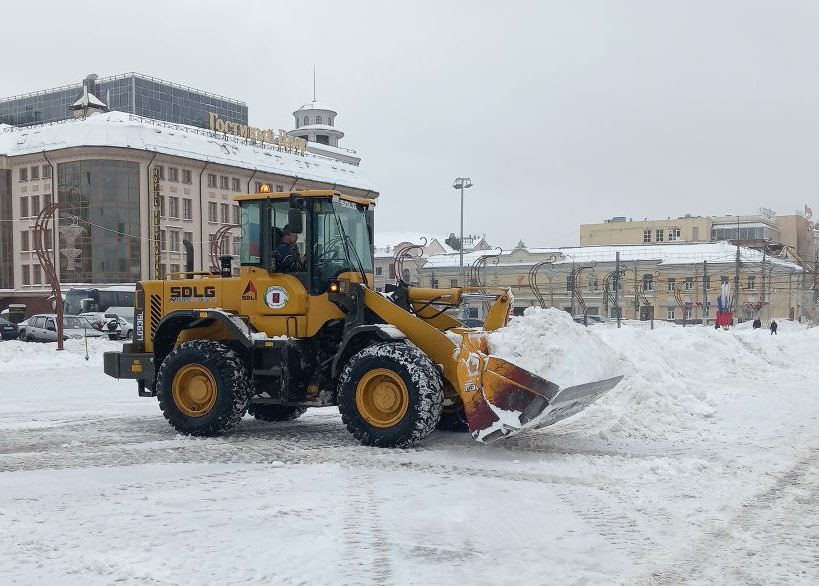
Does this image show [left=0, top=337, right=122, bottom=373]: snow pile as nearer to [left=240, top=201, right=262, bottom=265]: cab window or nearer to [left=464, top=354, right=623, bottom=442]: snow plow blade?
[left=240, top=201, right=262, bottom=265]: cab window

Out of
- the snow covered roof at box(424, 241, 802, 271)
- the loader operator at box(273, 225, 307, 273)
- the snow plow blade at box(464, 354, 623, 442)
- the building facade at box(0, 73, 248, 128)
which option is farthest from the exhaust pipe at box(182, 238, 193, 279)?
the building facade at box(0, 73, 248, 128)

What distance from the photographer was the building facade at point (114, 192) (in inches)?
2206

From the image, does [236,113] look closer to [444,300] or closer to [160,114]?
[160,114]

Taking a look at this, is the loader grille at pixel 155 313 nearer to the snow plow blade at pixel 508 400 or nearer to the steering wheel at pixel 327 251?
the steering wheel at pixel 327 251

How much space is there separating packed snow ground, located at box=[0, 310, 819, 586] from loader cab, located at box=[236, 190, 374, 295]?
2017mm

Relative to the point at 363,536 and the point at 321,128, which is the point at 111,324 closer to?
→ the point at 363,536

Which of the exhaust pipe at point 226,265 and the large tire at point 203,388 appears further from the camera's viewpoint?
the exhaust pipe at point 226,265

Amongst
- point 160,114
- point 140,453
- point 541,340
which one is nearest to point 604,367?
point 541,340

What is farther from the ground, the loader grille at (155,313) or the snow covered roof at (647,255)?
the snow covered roof at (647,255)

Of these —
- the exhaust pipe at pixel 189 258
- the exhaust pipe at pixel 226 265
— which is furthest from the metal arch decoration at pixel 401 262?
the exhaust pipe at pixel 189 258

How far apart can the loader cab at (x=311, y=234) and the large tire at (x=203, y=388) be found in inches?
47.7

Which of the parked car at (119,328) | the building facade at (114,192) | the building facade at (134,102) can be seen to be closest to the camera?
the parked car at (119,328)

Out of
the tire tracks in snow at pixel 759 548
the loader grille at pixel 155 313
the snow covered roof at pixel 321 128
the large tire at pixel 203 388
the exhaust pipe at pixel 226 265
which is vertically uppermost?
the snow covered roof at pixel 321 128

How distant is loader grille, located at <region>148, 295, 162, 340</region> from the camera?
A: 10953 mm
